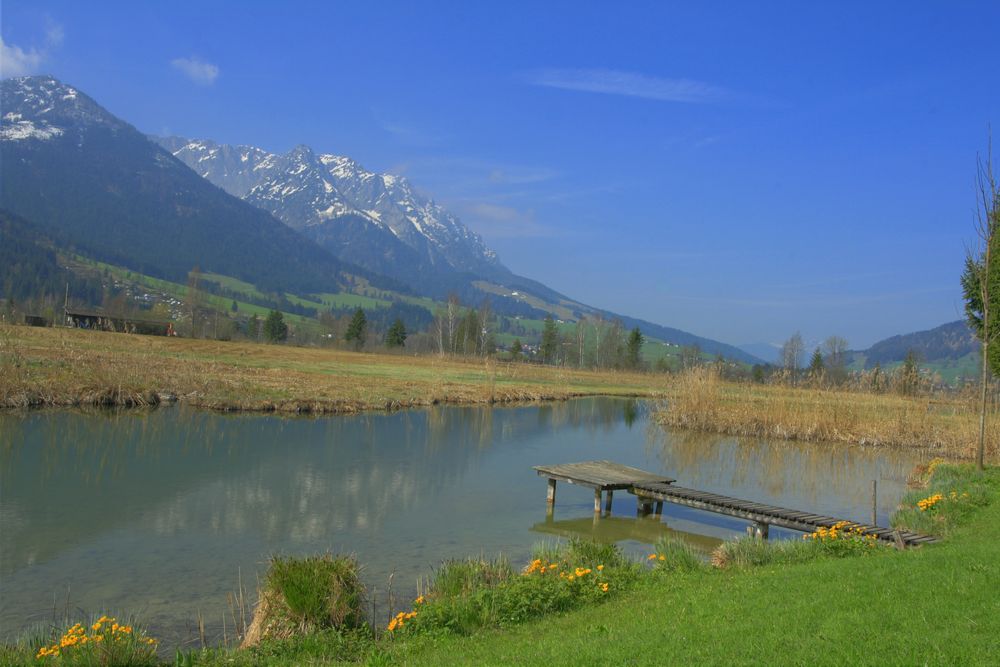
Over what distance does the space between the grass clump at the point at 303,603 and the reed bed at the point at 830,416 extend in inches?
956

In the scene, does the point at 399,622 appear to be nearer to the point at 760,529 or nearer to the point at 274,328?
the point at 760,529

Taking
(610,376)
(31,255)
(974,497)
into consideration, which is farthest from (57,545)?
(31,255)

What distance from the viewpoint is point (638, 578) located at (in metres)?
9.21

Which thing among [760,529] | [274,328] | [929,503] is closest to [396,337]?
[274,328]

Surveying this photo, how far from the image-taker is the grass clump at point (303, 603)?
297 inches

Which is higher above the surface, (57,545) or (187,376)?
(187,376)

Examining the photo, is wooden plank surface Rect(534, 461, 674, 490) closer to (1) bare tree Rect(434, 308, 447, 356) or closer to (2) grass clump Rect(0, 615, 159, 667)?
(2) grass clump Rect(0, 615, 159, 667)

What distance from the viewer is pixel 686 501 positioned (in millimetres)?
15156

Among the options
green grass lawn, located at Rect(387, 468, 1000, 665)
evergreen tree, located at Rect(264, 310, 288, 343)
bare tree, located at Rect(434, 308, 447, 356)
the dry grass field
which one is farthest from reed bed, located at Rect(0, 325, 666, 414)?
evergreen tree, located at Rect(264, 310, 288, 343)

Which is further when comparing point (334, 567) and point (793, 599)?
point (334, 567)

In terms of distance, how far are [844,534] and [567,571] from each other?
474cm

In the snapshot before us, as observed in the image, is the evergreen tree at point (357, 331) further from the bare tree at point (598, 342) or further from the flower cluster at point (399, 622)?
the flower cluster at point (399, 622)

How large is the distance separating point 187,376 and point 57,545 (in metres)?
21.4

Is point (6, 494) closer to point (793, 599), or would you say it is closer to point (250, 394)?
point (793, 599)
